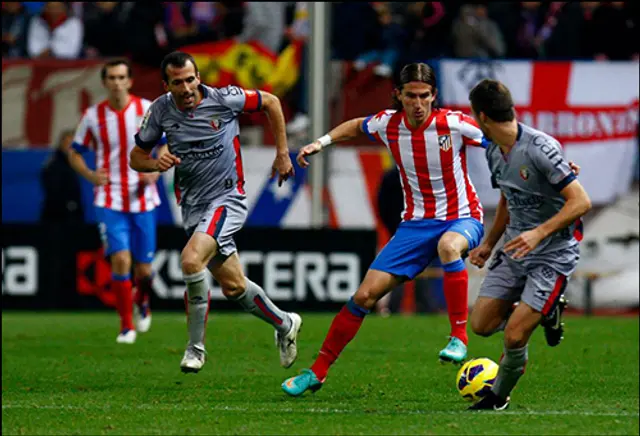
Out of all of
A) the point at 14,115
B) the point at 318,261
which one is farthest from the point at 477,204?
the point at 14,115

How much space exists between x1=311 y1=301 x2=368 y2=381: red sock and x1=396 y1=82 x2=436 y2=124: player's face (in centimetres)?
132

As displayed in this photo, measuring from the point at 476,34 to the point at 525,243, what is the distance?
10.6 metres

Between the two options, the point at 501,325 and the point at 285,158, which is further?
the point at 285,158

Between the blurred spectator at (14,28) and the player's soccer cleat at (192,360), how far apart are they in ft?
30.9

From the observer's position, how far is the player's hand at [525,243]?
23.2 ft

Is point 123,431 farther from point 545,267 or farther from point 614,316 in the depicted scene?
point 614,316

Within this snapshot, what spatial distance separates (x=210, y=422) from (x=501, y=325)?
5.74 feet

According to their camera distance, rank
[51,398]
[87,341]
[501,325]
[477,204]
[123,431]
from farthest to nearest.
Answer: [87,341]
[477,204]
[51,398]
[501,325]
[123,431]

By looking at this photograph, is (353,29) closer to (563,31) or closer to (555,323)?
(563,31)

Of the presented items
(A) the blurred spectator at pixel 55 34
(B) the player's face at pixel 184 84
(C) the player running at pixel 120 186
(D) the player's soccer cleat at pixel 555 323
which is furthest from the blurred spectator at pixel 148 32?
(D) the player's soccer cleat at pixel 555 323

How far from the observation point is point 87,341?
12.7m

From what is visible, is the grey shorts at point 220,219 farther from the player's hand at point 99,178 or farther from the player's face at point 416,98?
the player's hand at point 99,178

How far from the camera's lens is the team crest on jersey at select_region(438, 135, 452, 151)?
9156 millimetres

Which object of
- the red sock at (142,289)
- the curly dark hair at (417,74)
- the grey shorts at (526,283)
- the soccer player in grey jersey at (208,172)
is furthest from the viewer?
the red sock at (142,289)
